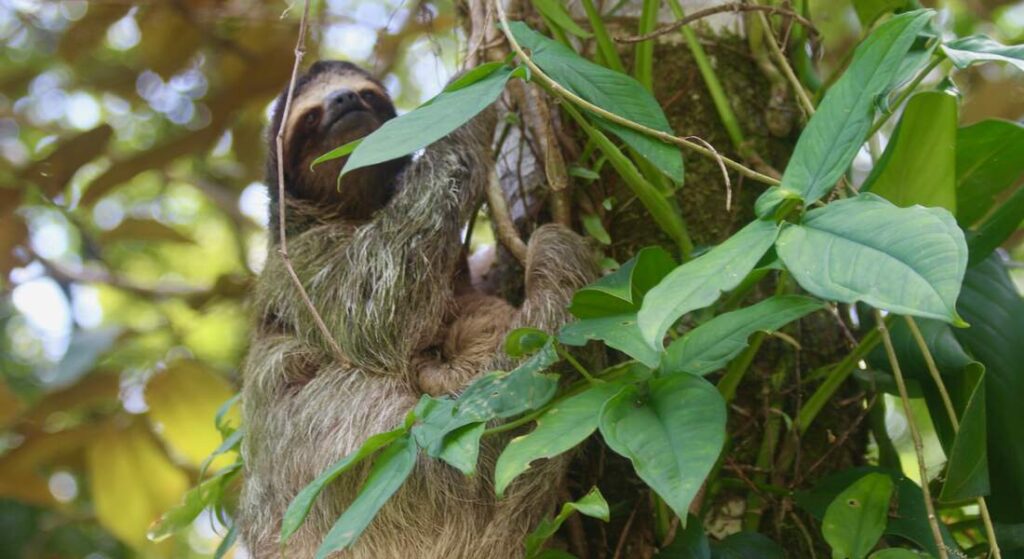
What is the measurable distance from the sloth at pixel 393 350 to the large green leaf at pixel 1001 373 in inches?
58.4

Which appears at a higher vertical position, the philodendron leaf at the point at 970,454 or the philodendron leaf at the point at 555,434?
the philodendron leaf at the point at 555,434

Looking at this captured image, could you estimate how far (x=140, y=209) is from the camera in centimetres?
1154

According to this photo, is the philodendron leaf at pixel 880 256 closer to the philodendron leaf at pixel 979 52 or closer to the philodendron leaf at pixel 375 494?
the philodendron leaf at pixel 979 52

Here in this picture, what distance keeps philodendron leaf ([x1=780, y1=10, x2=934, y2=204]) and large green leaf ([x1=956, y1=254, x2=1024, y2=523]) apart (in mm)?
1389

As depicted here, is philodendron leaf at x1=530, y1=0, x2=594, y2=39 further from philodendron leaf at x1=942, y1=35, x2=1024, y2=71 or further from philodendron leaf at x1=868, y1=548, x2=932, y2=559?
philodendron leaf at x1=868, y1=548, x2=932, y2=559

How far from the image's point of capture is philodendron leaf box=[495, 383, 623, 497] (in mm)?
2617

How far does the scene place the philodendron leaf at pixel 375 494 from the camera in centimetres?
269

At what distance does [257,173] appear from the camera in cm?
866

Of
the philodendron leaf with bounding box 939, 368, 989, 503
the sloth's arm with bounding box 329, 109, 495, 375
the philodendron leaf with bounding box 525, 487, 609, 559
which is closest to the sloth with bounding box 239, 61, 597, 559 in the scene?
the sloth's arm with bounding box 329, 109, 495, 375

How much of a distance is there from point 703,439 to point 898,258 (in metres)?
0.63

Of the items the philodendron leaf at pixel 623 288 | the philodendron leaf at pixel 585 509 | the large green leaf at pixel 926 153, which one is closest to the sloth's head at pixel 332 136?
the philodendron leaf at pixel 623 288

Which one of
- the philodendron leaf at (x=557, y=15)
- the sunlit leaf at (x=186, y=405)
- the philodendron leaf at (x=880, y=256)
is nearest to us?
the philodendron leaf at (x=880, y=256)

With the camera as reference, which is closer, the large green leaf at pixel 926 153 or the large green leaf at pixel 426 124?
the large green leaf at pixel 426 124

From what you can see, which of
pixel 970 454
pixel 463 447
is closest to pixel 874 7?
pixel 970 454
